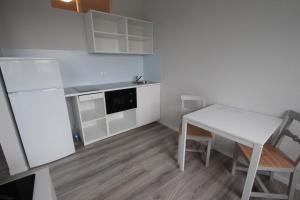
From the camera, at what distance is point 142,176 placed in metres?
1.86

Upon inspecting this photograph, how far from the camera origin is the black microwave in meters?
2.55

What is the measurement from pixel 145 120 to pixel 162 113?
0.44 meters

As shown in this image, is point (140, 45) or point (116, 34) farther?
point (140, 45)

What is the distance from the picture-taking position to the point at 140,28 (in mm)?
3242

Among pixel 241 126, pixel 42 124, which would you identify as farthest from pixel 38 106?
pixel 241 126

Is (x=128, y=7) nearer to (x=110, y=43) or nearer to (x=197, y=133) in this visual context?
(x=110, y=43)

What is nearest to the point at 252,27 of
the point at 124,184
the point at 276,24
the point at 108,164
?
the point at 276,24

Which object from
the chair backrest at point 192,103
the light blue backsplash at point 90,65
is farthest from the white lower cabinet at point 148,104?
the chair backrest at point 192,103

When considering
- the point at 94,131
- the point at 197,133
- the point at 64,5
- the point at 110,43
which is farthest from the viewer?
the point at 110,43

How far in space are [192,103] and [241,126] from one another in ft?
3.69

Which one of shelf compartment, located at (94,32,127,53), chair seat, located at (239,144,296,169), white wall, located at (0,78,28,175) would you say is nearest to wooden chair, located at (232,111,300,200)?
chair seat, located at (239,144,296,169)

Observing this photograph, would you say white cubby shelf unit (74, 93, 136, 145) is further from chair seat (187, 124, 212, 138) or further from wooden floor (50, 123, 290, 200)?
chair seat (187, 124, 212, 138)

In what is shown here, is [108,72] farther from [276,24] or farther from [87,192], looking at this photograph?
[276,24]

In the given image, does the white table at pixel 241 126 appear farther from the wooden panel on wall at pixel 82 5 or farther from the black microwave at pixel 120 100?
the wooden panel on wall at pixel 82 5
